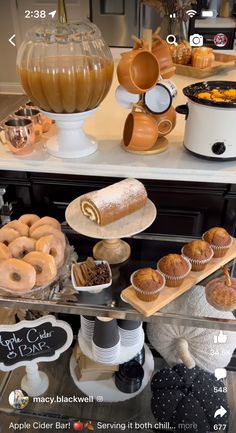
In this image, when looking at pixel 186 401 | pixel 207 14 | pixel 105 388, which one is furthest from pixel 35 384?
pixel 207 14

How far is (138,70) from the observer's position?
2.68ft

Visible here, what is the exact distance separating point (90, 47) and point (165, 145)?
288mm

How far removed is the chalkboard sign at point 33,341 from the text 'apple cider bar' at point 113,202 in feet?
0.78

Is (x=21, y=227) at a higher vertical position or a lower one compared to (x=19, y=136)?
lower

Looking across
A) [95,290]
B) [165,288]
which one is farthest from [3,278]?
[165,288]

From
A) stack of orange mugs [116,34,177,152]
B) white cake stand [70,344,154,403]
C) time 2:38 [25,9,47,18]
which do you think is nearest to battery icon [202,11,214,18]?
time 2:38 [25,9,47,18]

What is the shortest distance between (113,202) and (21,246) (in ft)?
0.66

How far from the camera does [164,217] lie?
0.99 metres

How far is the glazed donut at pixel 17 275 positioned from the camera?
2.28 feet

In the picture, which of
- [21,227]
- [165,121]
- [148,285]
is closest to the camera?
[148,285]

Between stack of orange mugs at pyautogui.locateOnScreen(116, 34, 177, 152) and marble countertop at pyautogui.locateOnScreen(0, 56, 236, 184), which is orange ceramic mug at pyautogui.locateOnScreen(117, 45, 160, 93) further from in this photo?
marble countertop at pyautogui.locateOnScreen(0, 56, 236, 184)

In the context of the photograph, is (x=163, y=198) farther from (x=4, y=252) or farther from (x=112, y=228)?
(x=4, y=252)

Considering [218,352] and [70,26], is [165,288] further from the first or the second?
[70,26]

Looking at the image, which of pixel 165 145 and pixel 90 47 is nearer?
pixel 90 47
